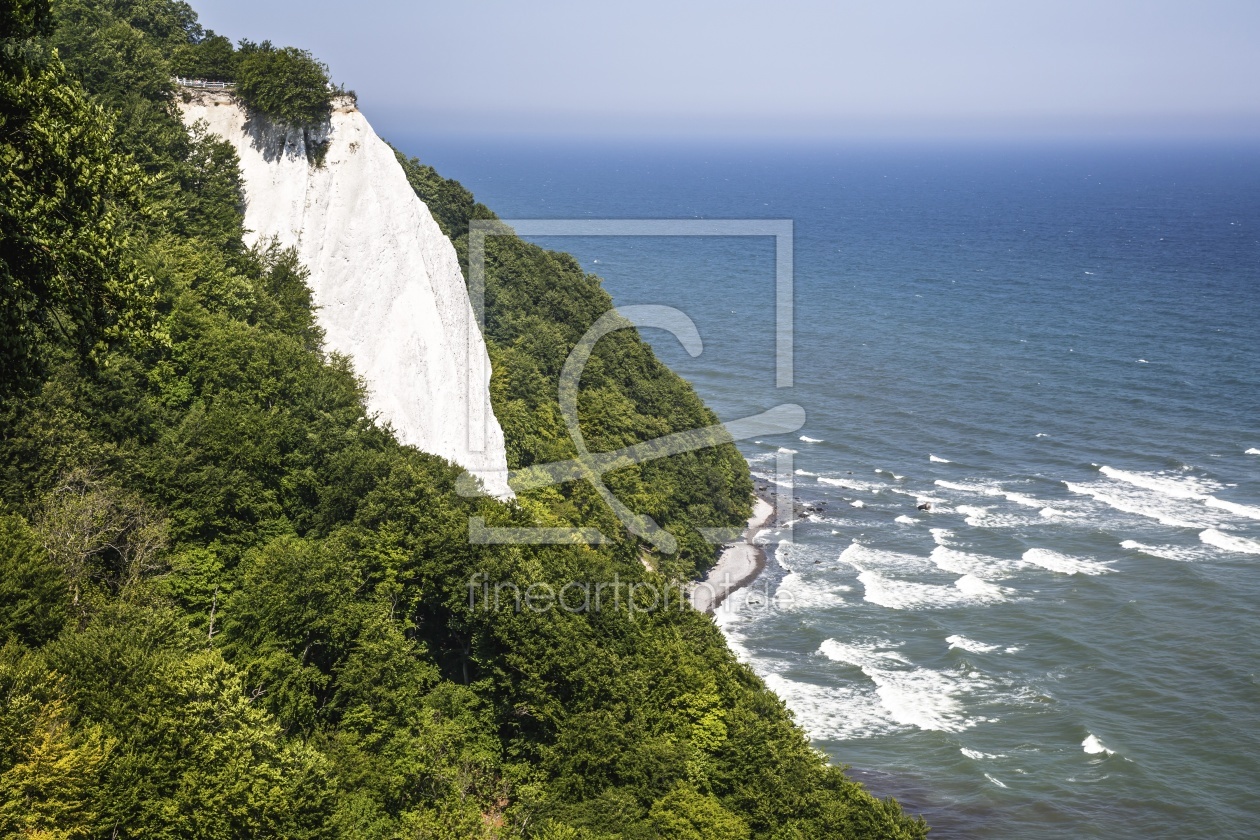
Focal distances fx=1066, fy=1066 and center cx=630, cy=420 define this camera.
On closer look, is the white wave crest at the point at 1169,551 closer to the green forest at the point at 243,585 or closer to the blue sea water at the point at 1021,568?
the blue sea water at the point at 1021,568

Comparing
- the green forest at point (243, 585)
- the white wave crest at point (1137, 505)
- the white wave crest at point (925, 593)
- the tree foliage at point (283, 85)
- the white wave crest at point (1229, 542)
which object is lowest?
the white wave crest at point (925, 593)

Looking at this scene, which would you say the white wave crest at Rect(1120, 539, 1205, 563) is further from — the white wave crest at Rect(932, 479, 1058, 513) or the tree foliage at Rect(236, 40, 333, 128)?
the tree foliage at Rect(236, 40, 333, 128)

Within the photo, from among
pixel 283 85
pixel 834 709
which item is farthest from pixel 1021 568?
pixel 283 85

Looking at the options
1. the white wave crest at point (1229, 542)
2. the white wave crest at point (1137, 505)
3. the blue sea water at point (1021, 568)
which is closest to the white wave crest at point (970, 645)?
the blue sea water at point (1021, 568)

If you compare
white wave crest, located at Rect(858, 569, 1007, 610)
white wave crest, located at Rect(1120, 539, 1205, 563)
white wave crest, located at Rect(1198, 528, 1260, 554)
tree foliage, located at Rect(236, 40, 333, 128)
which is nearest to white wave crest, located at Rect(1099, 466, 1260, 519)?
white wave crest, located at Rect(1198, 528, 1260, 554)

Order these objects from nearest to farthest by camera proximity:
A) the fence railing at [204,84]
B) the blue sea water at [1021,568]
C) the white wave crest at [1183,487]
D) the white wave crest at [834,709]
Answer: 1. the fence railing at [204,84]
2. the blue sea water at [1021,568]
3. the white wave crest at [834,709]
4. the white wave crest at [1183,487]

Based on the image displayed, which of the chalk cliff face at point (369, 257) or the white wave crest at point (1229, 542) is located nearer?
the chalk cliff face at point (369, 257)

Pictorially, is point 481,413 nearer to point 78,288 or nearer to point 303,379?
point 303,379
